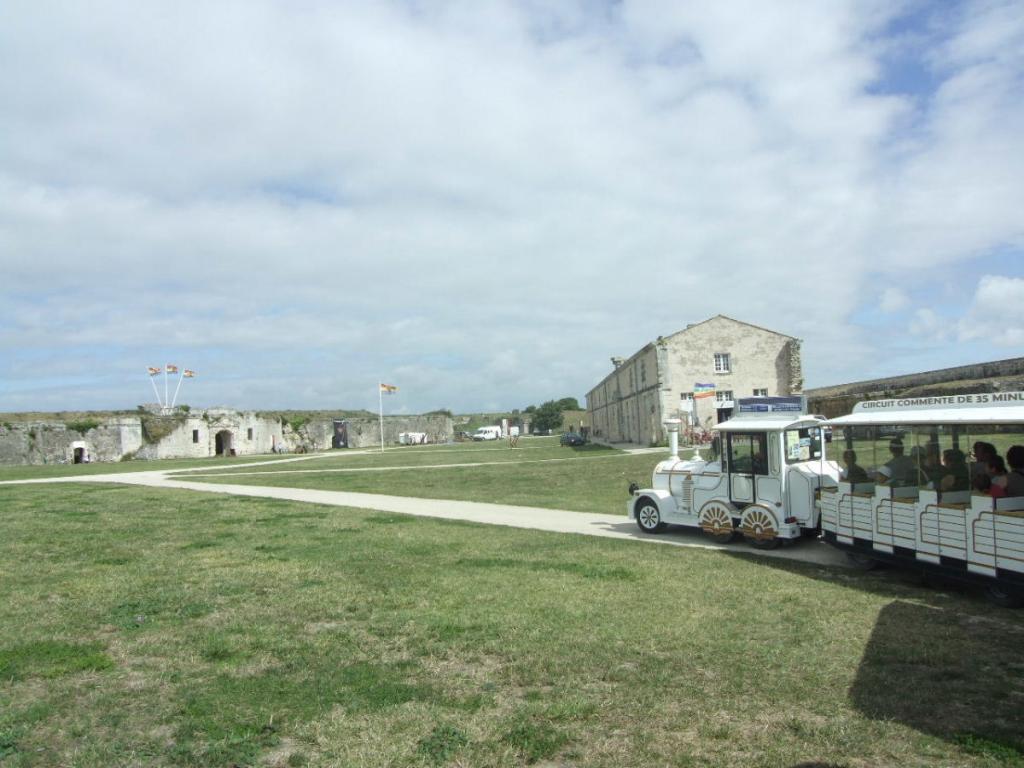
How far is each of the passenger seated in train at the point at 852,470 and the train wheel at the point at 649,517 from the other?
335 cm

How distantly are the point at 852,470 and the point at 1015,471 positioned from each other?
2.21m

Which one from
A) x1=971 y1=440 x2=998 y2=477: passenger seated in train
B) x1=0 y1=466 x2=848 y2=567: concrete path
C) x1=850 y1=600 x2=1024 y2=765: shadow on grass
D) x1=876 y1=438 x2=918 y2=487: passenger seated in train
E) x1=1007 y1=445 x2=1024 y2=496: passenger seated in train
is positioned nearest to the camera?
x1=850 y1=600 x2=1024 y2=765: shadow on grass

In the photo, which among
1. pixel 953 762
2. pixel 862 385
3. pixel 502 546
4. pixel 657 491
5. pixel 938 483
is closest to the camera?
pixel 953 762

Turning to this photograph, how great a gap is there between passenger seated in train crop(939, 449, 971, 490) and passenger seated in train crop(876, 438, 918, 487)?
0.38 m

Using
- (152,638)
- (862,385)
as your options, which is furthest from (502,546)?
(862,385)

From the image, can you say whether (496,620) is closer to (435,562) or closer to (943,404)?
(435,562)

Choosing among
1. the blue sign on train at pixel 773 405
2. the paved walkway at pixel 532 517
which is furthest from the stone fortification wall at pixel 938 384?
the paved walkway at pixel 532 517

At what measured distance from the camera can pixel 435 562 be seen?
986 centimetres

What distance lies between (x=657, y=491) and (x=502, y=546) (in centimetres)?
324

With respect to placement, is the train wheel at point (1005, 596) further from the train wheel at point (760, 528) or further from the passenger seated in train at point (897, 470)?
the train wheel at point (760, 528)

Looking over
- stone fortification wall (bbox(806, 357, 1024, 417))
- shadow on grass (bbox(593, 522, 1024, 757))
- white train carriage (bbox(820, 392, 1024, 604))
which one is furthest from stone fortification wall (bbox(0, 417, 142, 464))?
shadow on grass (bbox(593, 522, 1024, 757))

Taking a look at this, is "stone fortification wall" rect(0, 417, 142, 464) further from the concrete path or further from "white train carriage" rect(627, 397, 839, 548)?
"white train carriage" rect(627, 397, 839, 548)

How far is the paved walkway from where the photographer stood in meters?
11.2

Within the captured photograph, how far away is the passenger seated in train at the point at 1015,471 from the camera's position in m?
7.96
